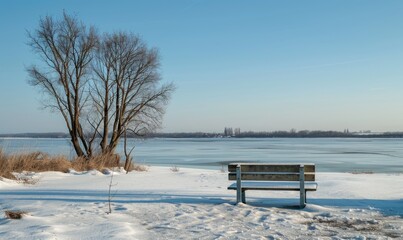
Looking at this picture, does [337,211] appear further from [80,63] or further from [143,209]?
[80,63]

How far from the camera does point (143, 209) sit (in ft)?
25.8

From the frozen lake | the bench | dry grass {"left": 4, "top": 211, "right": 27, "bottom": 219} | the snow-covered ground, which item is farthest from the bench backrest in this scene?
the frozen lake

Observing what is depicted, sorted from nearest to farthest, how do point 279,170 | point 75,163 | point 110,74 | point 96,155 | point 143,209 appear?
point 143,209, point 279,170, point 75,163, point 96,155, point 110,74

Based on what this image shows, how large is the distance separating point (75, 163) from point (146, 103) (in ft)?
18.0

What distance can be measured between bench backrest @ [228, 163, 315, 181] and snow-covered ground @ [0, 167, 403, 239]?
1.76 ft

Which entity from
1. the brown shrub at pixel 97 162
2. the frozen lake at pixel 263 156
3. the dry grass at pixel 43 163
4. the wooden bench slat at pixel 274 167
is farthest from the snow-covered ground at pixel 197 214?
the frozen lake at pixel 263 156

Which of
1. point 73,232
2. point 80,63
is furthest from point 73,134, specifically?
point 73,232

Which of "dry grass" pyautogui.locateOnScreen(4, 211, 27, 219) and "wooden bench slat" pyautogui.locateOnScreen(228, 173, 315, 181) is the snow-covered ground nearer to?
"dry grass" pyautogui.locateOnScreen(4, 211, 27, 219)

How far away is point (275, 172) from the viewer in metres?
8.54

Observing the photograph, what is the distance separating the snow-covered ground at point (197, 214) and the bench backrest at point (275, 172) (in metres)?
0.54

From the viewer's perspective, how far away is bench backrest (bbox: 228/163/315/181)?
8508mm

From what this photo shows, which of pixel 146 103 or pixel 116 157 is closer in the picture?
pixel 116 157

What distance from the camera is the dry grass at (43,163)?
1386 centimetres

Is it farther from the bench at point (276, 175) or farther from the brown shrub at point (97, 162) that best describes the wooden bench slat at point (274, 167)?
the brown shrub at point (97, 162)
